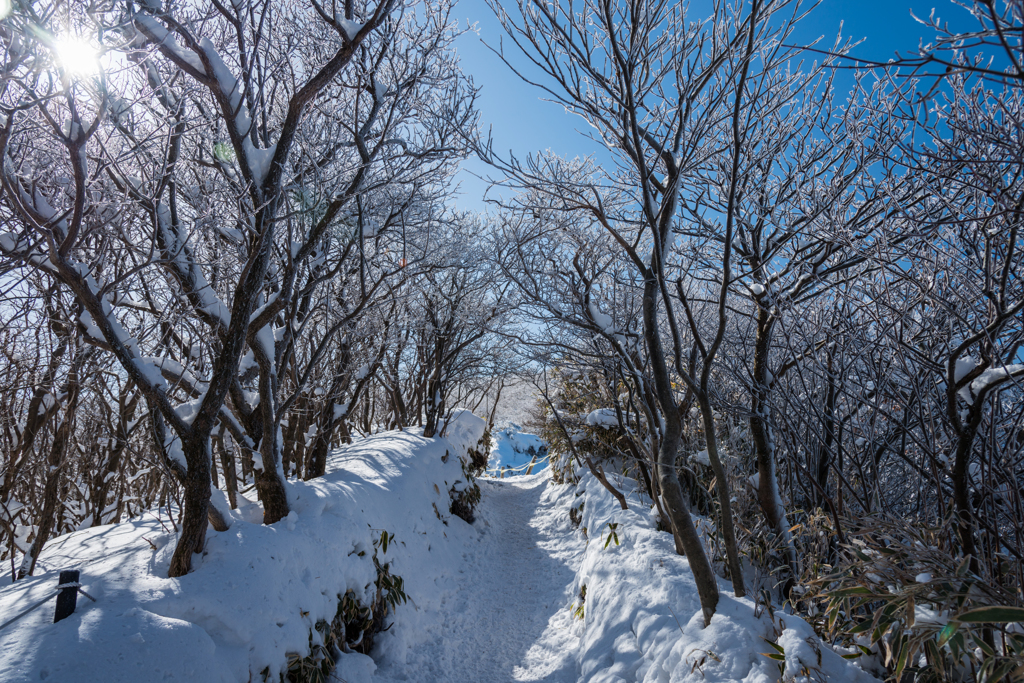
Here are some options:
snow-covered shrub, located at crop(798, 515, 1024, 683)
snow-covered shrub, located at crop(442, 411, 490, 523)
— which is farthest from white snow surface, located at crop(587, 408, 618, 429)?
snow-covered shrub, located at crop(798, 515, 1024, 683)

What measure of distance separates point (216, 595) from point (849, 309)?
Result: 14.0ft

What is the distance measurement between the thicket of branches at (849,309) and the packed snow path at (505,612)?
5.57 ft

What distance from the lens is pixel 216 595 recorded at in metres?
2.48

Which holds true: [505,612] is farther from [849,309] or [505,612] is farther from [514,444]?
[514,444]

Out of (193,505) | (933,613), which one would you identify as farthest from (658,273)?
(193,505)

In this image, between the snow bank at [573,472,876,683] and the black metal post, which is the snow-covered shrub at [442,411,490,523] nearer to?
the snow bank at [573,472,876,683]

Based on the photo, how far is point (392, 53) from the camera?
4.32 m

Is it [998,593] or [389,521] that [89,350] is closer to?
[389,521]

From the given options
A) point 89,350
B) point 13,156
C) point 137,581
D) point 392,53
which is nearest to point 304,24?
point 392,53

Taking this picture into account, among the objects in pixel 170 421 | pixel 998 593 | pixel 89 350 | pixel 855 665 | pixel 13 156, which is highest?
pixel 13 156

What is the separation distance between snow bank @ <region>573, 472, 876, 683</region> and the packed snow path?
14.2 inches

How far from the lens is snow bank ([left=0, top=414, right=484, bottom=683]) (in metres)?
1.96

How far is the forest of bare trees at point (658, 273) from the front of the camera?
1.99 meters

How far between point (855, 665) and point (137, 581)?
3.66m
